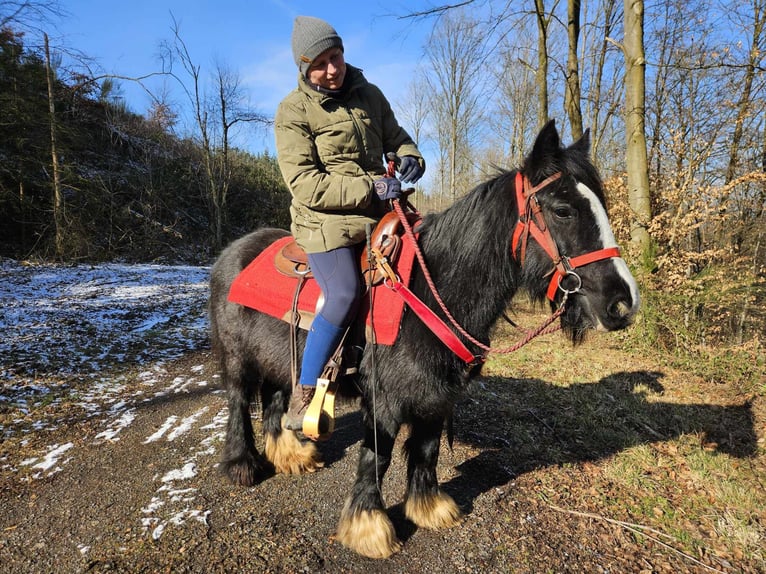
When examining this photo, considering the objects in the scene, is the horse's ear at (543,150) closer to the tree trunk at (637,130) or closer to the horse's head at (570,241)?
the horse's head at (570,241)

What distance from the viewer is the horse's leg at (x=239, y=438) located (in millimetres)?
3123

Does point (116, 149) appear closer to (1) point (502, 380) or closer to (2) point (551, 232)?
(1) point (502, 380)

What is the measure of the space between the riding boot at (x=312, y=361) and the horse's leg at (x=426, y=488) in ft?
2.54

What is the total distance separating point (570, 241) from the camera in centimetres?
197

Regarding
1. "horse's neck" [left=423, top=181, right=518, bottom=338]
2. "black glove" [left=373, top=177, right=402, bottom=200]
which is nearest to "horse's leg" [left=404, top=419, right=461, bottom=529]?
"horse's neck" [left=423, top=181, right=518, bottom=338]

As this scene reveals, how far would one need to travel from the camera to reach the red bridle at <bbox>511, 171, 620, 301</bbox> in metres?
1.92

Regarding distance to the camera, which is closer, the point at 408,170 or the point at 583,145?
the point at 583,145

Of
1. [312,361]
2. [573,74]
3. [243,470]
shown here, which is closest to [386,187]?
[312,361]

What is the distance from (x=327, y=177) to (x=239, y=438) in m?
2.27

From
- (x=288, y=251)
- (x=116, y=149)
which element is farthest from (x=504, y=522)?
(x=116, y=149)

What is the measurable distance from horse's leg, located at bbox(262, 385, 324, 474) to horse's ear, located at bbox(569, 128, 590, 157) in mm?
3006

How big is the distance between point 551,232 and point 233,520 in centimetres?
279

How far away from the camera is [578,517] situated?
8.98 feet

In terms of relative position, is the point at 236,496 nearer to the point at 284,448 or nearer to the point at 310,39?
the point at 284,448
